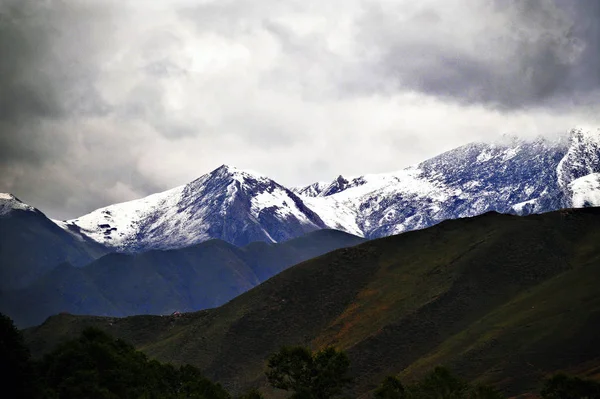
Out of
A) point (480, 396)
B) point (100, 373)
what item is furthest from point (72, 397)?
point (480, 396)

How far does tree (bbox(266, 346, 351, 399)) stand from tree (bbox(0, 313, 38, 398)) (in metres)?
51.1

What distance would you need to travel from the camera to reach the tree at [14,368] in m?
102

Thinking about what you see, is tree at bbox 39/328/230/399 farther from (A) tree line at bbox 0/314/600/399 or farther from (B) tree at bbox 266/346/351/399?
(B) tree at bbox 266/346/351/399

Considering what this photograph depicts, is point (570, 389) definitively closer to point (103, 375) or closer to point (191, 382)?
point (191, 382)

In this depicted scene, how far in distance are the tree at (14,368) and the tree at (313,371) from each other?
2012 inches

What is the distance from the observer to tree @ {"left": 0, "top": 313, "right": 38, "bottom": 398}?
334 feet

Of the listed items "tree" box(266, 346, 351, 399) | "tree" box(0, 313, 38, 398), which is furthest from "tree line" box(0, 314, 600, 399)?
"tree" box(0, 313, 38, 398)

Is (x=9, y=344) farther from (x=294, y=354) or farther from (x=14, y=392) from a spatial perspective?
(x=294, y=354)

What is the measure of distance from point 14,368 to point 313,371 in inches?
2383

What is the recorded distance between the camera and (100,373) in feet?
484

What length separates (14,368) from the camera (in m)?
104

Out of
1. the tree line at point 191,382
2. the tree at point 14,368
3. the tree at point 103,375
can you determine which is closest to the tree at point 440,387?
the tree line at point 191,382

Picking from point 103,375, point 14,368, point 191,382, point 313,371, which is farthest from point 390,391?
point 14,368

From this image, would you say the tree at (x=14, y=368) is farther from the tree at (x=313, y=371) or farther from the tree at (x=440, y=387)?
the tree at (x=440, y=387)
